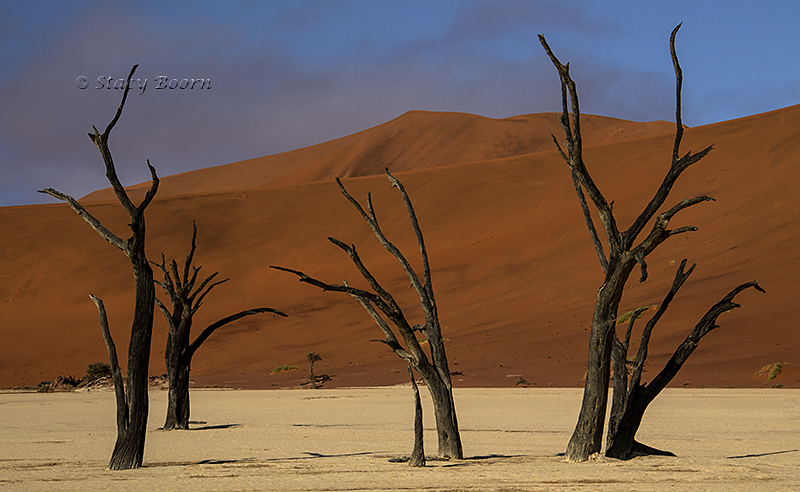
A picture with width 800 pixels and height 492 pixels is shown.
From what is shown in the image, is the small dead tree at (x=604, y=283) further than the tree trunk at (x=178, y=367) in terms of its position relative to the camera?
No

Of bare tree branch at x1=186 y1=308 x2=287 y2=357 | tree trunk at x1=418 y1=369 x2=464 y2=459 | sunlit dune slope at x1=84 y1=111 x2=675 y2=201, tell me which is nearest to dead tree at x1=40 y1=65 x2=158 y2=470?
tree trunk at x1=418 y1=369 x2=464 y2=459

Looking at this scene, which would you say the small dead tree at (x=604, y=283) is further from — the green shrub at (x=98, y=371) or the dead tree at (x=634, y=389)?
the green shrub at (x=98, y=371)

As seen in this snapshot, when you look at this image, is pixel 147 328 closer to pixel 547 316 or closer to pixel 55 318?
pixel 547 316

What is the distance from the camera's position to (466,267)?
165ft

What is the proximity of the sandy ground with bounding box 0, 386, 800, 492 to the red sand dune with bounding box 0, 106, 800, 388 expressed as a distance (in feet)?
26.3

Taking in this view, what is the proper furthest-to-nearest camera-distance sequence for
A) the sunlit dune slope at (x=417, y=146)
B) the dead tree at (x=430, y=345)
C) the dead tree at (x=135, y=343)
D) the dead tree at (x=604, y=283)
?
the sunlit dune slope at (x=417, y=146) → the dead tree at (x=430, y=345) → the dead tree at (x=135, y=343) → the dead tree at (x=604, y=283)

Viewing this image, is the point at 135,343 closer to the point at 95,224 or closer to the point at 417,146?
the point at 95,224

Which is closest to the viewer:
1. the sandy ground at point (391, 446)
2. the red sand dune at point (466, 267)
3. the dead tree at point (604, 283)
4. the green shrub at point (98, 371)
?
the sandy ground at point (391, 446)

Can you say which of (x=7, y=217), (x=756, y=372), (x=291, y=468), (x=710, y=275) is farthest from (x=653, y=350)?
(x=7, y=217)

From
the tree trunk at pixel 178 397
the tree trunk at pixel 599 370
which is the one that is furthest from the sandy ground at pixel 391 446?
the tree trunk at pixel 178 397

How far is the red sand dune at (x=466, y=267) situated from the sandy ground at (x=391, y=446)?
8.02 meters

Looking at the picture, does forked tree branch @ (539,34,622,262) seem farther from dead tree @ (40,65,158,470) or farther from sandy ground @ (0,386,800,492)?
dead tree @ (40,65,158,470)

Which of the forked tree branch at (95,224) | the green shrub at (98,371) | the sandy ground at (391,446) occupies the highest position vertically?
the forked tree branch at (95,224)

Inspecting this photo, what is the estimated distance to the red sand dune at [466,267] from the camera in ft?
109
